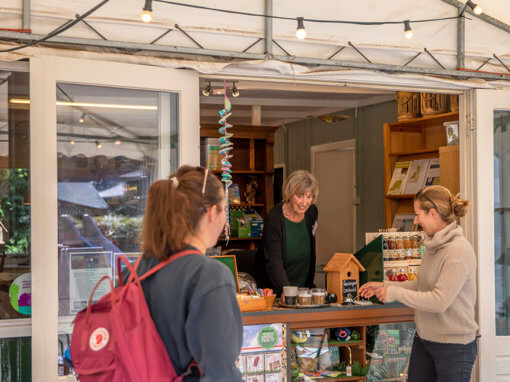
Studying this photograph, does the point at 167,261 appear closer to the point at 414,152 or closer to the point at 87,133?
the point at 87,133

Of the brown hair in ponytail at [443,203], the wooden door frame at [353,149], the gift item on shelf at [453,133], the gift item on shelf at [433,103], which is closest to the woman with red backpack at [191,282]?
the brown hair in ponytail at [443,203]

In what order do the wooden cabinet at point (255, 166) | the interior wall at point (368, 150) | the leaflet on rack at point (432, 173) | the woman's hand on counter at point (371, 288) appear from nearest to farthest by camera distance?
the woman's hand on counter at point (371, 288) → the leaflet on rack at point (432, 173) → the interior wall at point (368, 150) → the wooden cabinet at point (255, 166)

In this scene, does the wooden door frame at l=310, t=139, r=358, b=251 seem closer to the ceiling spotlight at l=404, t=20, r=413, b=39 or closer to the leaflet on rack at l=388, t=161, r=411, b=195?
the leaflet on rack at l=388, t=161, r=411, b=195

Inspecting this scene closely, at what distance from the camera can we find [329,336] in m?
4.04

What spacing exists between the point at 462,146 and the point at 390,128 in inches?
93.1

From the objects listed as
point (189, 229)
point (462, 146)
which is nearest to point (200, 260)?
point (189, 229)

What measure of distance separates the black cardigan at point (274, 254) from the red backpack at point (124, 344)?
7.94ft

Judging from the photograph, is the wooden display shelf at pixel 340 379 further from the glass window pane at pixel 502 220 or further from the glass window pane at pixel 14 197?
the glass window pane at pixel 14 197

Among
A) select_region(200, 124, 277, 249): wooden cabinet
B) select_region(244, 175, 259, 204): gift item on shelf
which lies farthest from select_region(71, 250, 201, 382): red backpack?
select_region(244, 175, 259, 204): gift item on shelf

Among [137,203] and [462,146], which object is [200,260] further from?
[462,146]

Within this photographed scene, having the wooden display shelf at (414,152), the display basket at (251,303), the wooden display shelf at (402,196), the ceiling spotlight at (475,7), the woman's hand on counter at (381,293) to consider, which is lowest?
the display basket at (251,303)

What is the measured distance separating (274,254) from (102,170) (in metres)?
1.27

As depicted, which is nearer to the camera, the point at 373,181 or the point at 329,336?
the point at 329,336

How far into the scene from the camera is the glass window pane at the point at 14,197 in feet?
11.5
